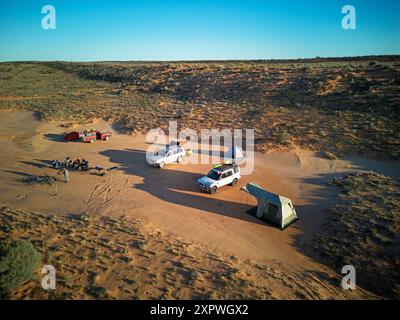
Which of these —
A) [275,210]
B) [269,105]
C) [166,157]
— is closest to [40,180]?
[166,157]

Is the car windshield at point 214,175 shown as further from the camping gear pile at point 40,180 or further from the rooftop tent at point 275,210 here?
the camping gear pile at point 40,180

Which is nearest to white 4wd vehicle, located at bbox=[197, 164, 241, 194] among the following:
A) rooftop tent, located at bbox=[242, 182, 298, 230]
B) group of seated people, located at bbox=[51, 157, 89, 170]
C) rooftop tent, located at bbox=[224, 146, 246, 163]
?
rooftop tent, located at bbox=[242, 182, 298, 230]

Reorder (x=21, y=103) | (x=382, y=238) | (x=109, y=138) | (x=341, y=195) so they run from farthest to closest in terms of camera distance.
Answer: (x=21, y=103) < (x=109, y=138) < (x=341, y=195) < (x=382, y=238)

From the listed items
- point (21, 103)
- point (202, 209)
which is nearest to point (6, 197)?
point (202, 209)

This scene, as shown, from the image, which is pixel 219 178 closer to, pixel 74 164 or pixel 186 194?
pixel 186 194

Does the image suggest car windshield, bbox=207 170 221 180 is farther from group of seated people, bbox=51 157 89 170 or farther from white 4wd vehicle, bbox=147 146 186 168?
group of seated people, bbox=51 157 89 170

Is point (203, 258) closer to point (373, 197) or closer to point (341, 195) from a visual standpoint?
point (341, 195)
